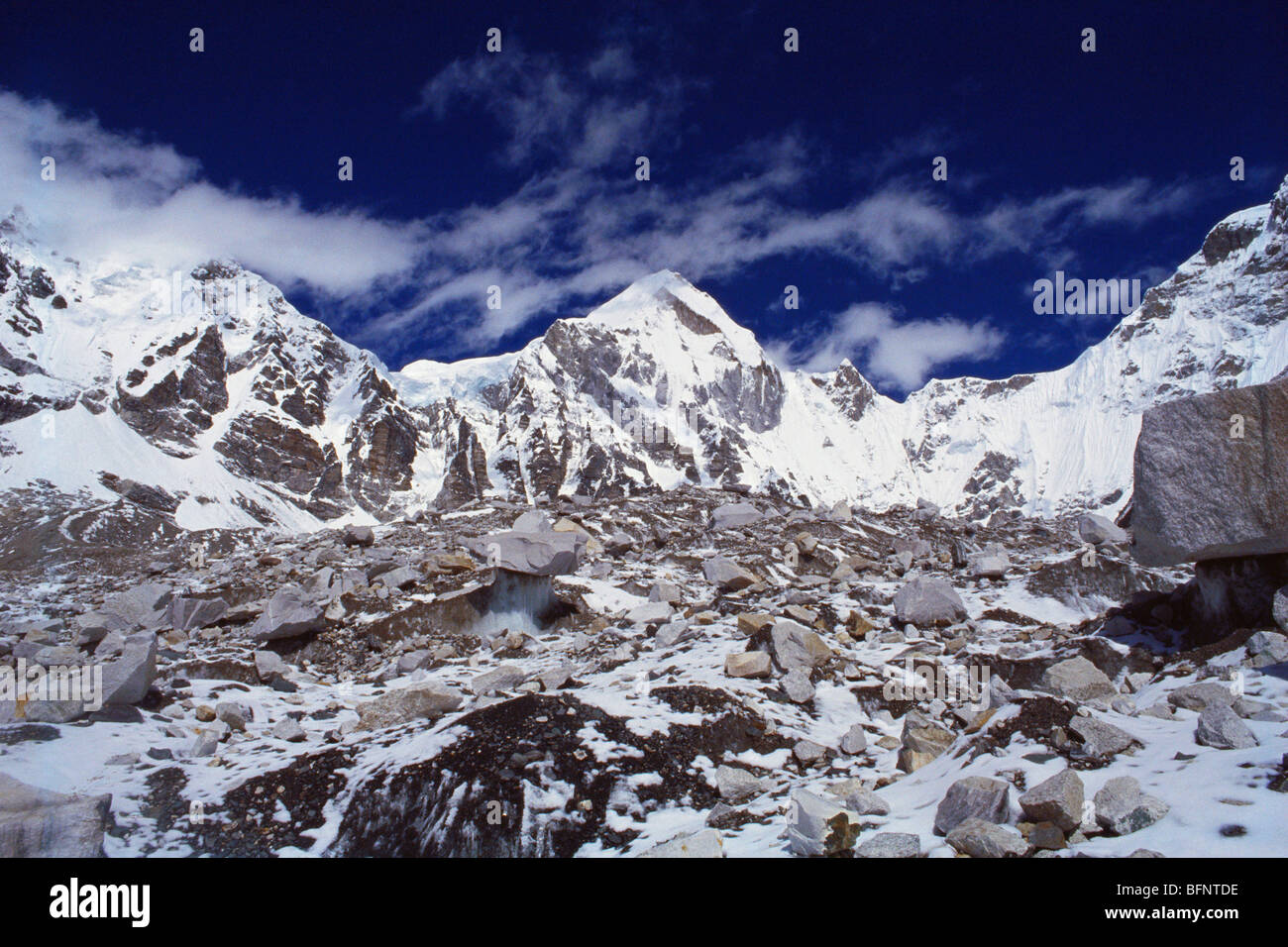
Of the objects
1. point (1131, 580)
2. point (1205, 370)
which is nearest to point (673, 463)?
point (1205, 370)

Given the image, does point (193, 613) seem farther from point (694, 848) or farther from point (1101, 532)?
point (1101, 532)

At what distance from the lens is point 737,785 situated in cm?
684

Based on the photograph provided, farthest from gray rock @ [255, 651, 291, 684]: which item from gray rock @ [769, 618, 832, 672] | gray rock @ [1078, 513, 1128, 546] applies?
gray rock @ [1078, 513, 1128, 546]

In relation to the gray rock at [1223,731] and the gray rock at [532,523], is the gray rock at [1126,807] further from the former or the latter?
the gray rock at [532,523]

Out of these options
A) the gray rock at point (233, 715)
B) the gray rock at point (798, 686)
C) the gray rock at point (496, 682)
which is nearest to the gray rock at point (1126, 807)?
the gray rock at point (798, 686)

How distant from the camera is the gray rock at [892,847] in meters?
4.55

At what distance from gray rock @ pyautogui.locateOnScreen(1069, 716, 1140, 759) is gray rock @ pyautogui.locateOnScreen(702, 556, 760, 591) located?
9711 millimetres

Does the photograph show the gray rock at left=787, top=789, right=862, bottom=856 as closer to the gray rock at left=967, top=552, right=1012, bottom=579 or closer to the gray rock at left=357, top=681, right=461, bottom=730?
the gray rock at left=357, top=681, right=461, bottom=730

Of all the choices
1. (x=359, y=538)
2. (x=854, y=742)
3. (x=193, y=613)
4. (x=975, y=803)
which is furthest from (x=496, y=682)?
(x=359, y=538)

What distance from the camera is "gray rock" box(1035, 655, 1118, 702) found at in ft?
24.9

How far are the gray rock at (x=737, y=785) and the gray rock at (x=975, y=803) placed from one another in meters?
2.17

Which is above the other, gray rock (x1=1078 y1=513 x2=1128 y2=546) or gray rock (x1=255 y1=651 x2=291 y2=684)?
gray rock (x1=1078 y1=513 x2=1128 y2=546)
